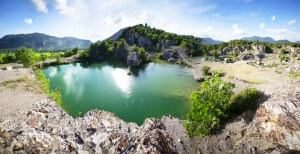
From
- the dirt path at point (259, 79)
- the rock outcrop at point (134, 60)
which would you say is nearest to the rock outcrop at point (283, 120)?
the dirt path at point (259, 79)

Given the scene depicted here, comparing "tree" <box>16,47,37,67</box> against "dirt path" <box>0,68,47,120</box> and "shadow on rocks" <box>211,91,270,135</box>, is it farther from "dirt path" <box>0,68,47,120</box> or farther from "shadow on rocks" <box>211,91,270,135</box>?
"shadow on rocks" <box>211,91,270,135</box>

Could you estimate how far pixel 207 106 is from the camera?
105ft

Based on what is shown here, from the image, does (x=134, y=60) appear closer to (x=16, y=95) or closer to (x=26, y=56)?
(x=26, y=56)

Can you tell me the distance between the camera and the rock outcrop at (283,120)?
77.4 ft

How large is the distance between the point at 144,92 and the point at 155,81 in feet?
63.9

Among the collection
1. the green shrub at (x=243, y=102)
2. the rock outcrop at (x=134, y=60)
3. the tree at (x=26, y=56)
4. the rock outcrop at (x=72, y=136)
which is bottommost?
the rock outcrop at (x=72, y=136)

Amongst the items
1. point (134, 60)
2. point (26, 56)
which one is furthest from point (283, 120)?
point (134, 60)

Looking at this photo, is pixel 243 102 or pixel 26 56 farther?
pixel 26 56

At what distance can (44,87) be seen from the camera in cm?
5841

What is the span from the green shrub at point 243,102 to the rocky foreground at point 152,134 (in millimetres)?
2317

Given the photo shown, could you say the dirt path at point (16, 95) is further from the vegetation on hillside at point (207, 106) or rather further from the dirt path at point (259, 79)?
the dirt path at point (259, 79)

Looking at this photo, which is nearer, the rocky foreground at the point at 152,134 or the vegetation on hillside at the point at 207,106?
the rocky foreground at the point at 152,134

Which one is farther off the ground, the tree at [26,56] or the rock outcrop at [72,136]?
the tree at [26,56]

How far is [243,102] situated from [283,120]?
1331 centimetres
